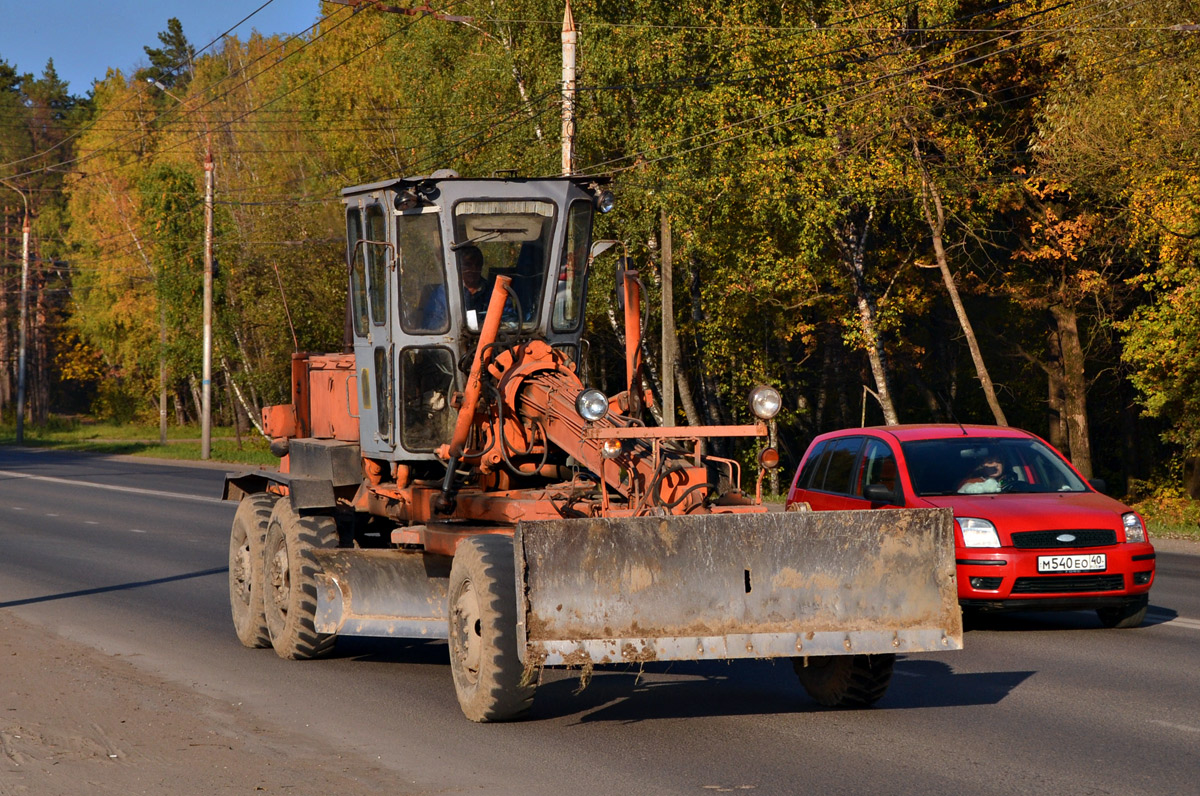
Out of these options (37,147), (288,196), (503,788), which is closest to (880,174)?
(503,788)

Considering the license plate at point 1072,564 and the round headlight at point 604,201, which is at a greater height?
the round headlight at point 604,201

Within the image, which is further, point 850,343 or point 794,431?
point 794,431

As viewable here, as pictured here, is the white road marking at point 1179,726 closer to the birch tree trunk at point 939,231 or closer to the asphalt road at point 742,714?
the asphalt road at point 742,714

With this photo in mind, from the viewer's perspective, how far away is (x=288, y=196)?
57.3m

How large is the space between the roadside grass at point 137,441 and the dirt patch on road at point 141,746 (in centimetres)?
3342

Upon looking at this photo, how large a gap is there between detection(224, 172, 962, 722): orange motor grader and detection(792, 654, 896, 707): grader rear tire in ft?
0.04

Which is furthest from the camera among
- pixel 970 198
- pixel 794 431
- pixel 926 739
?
pixel 794 431

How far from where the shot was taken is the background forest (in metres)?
25.0

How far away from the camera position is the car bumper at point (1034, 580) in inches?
442

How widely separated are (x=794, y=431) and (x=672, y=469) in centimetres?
3947

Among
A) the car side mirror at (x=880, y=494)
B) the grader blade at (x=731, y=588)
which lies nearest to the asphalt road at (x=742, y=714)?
the grader blade at (x=731, y=588)

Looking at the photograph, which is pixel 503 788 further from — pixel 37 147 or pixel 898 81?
pixel 37 147

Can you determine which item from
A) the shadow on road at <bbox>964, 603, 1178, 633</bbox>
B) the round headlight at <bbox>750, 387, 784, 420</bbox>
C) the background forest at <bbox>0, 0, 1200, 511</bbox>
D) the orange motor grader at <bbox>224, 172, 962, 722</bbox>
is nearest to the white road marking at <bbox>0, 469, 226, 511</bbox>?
the background forest at <bbox>0, 0, 1200, 511</bbox>

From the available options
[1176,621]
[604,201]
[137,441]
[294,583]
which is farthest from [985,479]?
[137,441]
